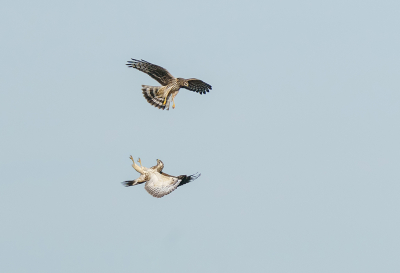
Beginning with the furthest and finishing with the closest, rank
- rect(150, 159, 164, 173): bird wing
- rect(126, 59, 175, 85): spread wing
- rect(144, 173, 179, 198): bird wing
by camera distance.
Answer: rect(126, 59, 175, 85): spread wing, rect(150, 159, 164, 173): bird wing, rect(144, 173, 179, 198): bird wing

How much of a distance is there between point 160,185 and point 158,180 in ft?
0.65

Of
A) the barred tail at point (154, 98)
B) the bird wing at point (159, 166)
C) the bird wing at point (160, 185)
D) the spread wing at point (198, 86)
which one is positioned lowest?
the bird wing at point (160, 185)

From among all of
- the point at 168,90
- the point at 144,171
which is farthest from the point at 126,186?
the point at 168,90

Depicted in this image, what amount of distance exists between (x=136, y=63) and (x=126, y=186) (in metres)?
4.32

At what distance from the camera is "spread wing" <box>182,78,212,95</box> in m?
24.2

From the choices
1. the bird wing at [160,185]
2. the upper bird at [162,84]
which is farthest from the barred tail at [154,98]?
the bird wing at [160,185]

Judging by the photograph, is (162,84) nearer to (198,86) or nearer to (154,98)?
(154,98)

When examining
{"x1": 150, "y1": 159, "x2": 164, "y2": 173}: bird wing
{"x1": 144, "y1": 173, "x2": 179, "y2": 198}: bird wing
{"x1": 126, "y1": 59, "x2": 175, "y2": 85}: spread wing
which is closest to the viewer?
{"x1": 144, "y1": 173, "x2": 179, "y2": 198}: bird wing

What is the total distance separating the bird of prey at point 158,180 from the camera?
1995 centimetres

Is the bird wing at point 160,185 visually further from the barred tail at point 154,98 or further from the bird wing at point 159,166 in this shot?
the barred tail at point 154,98

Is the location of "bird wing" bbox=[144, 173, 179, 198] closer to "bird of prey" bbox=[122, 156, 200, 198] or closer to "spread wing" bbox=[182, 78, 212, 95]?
"bird of prey" bbox=[122, 156, 200, 198]

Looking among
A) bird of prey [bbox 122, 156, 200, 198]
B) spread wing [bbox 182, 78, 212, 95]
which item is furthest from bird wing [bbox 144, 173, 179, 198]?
spread wing [bbox 182, 78, 212, 95]

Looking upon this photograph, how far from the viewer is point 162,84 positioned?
23.8 metres

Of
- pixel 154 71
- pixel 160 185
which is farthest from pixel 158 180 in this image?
pixel 154 71
